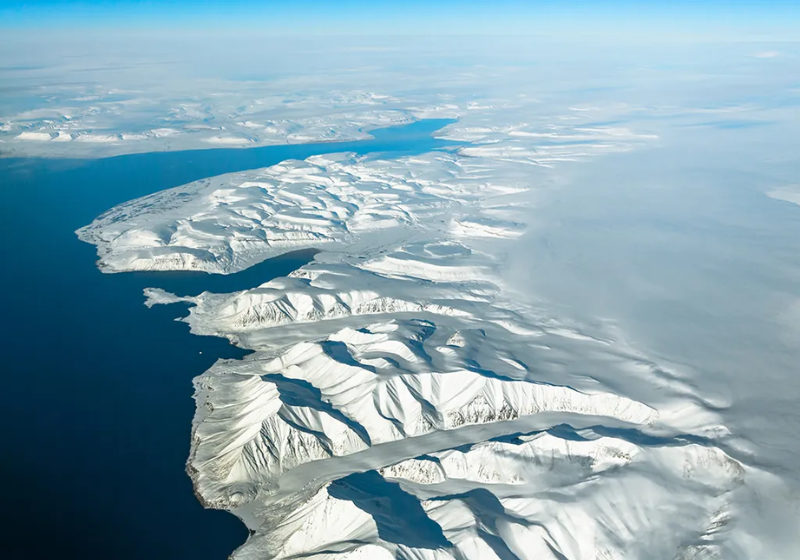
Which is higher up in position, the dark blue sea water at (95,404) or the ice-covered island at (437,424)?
the ice-covered island at (437,424)

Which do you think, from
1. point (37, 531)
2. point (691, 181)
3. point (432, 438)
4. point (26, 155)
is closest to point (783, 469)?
point (432, 438)

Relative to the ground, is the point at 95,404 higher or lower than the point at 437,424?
lower

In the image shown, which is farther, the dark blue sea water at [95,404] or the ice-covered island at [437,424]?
the dark blue sea water at [95,404]

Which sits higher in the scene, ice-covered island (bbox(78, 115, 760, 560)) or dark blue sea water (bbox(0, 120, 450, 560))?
ice-covered island (bbox(78, 115, 760, 560))

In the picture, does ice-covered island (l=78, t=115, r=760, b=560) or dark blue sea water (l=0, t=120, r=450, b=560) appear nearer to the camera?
ice-covered island (l=78, t=115, r=760, b=560)
